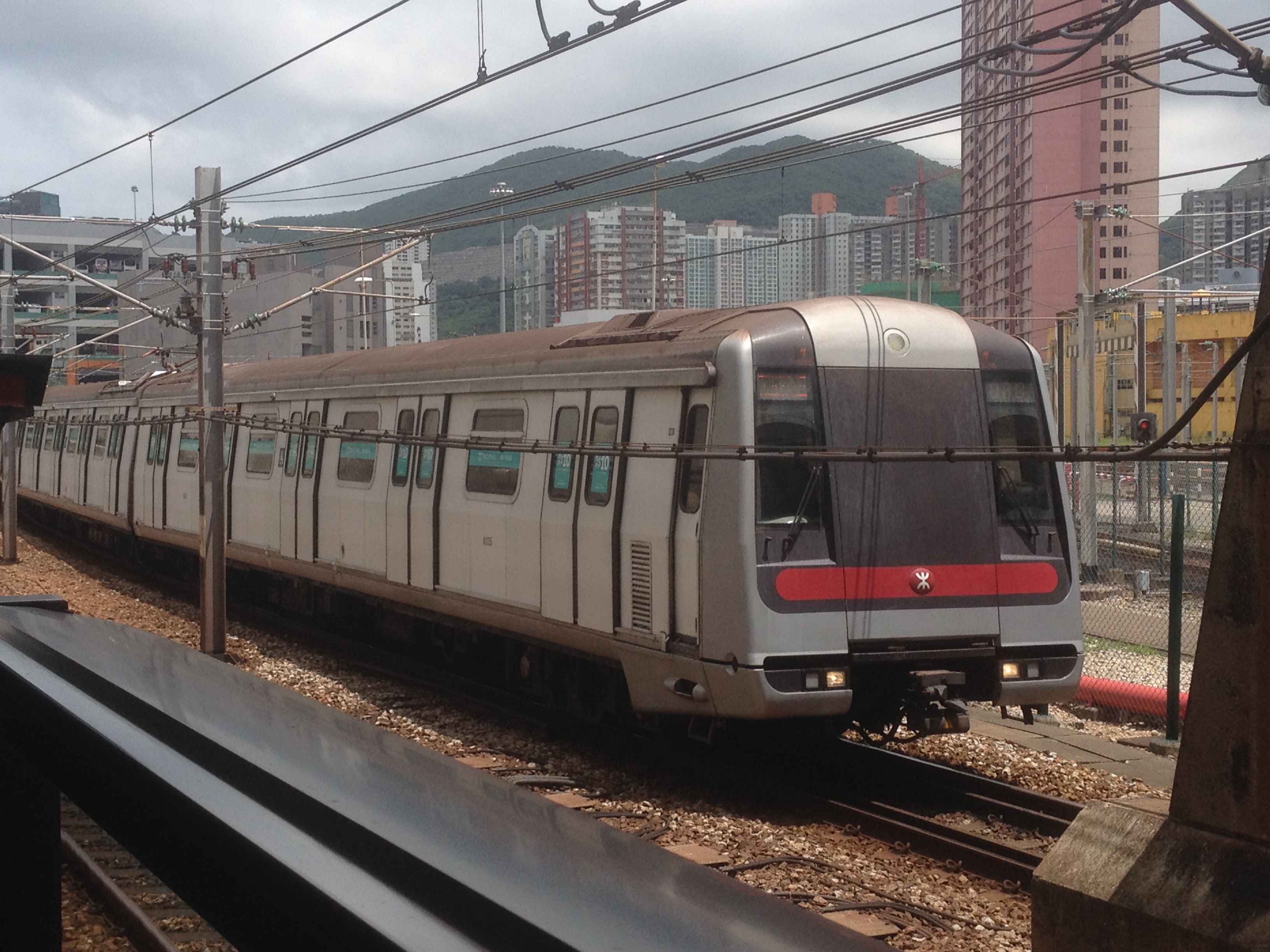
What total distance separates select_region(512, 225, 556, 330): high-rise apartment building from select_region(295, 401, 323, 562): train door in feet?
204

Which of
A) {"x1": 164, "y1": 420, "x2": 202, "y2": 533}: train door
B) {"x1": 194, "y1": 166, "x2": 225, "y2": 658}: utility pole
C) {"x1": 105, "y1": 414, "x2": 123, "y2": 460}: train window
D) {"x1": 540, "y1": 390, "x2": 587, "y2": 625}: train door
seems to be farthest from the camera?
{"x1": 105, "y1": 414, "x2": 123, "y2": 460}: train window

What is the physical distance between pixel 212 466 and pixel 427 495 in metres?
4.40

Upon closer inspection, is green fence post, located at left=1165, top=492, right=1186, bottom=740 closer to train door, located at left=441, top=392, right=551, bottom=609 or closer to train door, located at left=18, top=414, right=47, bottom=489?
train door, located at left=441, top=392, right=551, bottom=609

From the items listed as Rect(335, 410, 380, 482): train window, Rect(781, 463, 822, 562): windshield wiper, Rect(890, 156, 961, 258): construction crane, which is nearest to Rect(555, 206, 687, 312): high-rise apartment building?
Rect(890, 156, 961, 258): construction crane

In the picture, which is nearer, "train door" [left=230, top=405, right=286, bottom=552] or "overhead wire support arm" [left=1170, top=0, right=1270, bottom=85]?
"overhead wire support arm" [left=1170, top=0, right=1270, bottom=85]

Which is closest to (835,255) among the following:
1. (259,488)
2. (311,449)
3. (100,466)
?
(100,466)

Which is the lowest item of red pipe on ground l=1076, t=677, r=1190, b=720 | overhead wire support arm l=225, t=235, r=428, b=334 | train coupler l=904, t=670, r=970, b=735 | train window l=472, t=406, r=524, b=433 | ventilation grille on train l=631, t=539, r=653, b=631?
red pipe on ground l=1076, t=677, r=1190, b=720

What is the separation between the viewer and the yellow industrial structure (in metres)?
25.3

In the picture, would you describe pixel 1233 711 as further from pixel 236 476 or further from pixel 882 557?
pixel 236 476

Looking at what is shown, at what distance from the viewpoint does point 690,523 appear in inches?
332

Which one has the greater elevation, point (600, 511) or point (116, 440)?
point (116, 440)

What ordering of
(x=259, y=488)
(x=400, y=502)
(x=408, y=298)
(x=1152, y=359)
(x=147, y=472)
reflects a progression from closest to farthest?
(x=400, y=502)
(x=259, y=488)
(x=147, y=472)
(x=408, y=298)
(x=1152, y=359)

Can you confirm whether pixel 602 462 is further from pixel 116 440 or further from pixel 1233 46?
pixel 116 440

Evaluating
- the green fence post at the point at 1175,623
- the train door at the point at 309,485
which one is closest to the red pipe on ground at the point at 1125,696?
the green fence post at the point at 1175,623
